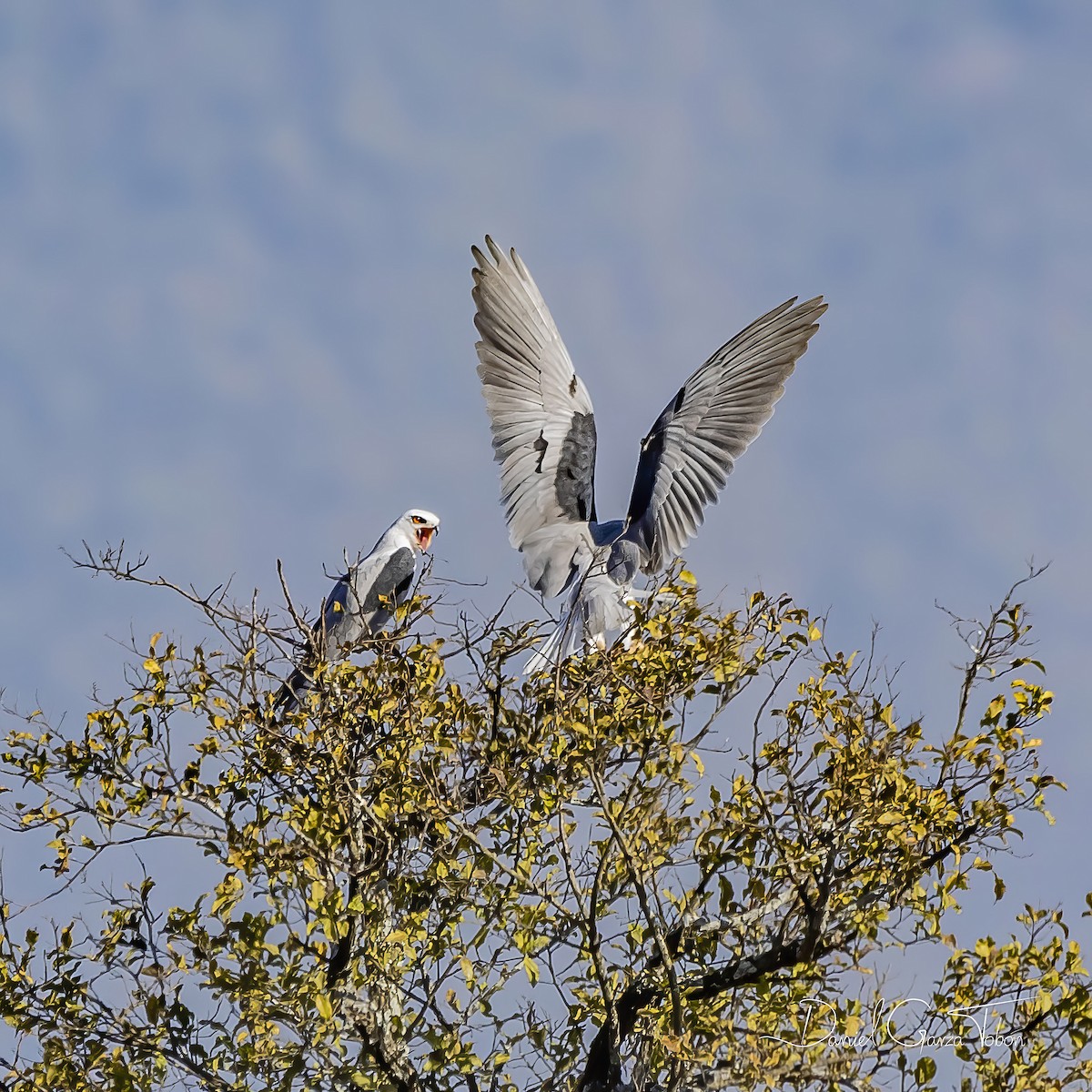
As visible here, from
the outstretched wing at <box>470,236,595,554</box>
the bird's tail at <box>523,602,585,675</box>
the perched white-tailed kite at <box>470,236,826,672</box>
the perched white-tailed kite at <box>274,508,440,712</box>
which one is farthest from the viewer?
the outstretched wing at <box>470,236,595,554</box>

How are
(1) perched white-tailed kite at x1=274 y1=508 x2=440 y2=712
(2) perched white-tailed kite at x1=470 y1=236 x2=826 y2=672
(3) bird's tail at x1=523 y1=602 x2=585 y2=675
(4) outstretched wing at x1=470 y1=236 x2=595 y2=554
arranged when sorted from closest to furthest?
(3) bird's tail at x1=523 y1=602 x2=585 y2=675
(1) perched white-tailed kite at x1=274 y1=508 x2=440 y2=712
(2) perched white-tailed kite at x1=470 y1=236 x2=826 y2=672
(4) outstretched wing at x1=470 y1=236 x2=595 y2=554

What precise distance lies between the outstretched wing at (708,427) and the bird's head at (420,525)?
4.15ft

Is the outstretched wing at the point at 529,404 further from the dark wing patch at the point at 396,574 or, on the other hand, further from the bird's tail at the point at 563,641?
the bird's tail at the point at 563,641

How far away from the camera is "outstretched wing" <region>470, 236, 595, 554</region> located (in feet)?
29.1

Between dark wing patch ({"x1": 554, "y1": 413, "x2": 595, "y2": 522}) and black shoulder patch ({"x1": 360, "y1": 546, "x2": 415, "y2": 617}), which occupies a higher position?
dark wing patch ({"x1": 554, "y1": 413, "x2": 595, "y2": 522})

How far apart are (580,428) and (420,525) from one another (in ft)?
3.84

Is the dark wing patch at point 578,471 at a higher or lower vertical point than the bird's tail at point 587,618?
higher

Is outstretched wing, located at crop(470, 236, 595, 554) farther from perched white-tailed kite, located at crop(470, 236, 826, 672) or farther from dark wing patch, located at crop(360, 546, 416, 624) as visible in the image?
dark wing patch, located at crop(360, 546, 416, 624)

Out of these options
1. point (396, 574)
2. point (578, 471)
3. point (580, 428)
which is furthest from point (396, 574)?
point (580, 428)

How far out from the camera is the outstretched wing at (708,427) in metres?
8.91

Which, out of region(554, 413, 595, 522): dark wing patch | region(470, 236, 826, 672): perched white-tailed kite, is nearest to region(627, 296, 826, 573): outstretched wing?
region(470, 236, 826, 672): perched white-tailed kite

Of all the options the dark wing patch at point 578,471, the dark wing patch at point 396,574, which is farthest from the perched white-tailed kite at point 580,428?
the dark wing patch at point 396,574

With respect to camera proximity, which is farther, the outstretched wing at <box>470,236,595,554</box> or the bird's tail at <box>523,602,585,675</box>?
→ the outstretched wing at <box>470,236,595,554</box>

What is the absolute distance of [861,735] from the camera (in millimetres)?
5293
